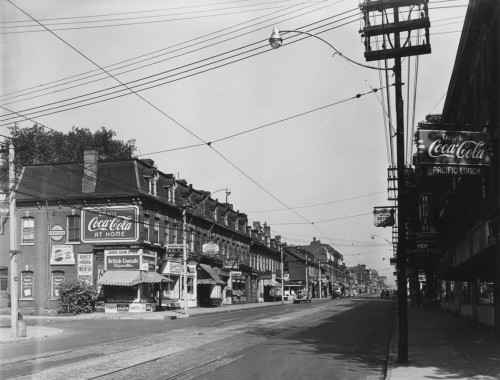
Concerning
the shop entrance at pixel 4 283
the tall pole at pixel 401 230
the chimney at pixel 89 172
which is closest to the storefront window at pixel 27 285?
the shop entrance at pixel 4 283

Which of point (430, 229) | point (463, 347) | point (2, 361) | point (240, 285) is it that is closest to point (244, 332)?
point (463, 347)

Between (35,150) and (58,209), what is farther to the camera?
(35,150)

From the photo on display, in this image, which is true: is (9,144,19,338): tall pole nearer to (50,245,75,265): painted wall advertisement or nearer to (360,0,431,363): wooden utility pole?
(360,0,431,363): wooden utility pole

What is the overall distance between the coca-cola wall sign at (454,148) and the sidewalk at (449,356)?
4999 mm

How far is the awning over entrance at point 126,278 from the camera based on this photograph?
1580 inches

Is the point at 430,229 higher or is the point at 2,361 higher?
the point at 430,229

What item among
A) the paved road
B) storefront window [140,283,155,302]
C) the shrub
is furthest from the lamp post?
storefront window [140,283,155,302]

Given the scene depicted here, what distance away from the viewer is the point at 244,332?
23.8 metres

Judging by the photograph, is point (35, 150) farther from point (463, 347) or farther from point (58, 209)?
point (463, 347)

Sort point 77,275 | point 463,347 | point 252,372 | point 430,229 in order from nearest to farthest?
point 252,372 < point 463,347 < point 430,229 < point 77,275

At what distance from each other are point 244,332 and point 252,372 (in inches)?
436

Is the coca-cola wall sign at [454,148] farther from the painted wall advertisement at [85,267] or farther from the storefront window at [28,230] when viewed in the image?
the storefront window at [28,230]

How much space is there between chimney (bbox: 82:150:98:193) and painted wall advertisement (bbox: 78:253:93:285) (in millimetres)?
4977

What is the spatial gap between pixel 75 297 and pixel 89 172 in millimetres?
9686
